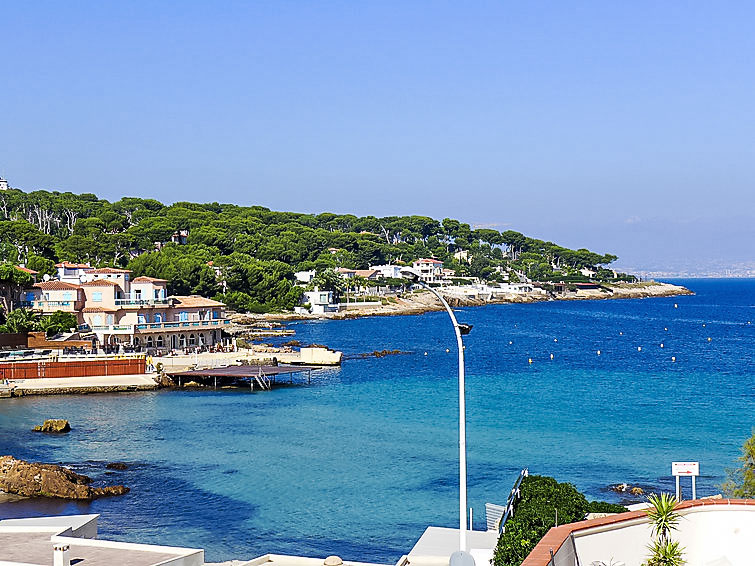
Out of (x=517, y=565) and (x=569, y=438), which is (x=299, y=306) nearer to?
(x=569, y=438)

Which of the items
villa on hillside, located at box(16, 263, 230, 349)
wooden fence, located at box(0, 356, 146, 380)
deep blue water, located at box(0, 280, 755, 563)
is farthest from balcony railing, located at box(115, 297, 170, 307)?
deep blue water, located at box(0, 280, 755, 563)

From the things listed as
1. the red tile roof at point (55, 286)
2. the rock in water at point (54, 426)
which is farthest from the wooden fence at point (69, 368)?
the red tile roof at point (55, 286)

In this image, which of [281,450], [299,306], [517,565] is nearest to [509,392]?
[281,450]

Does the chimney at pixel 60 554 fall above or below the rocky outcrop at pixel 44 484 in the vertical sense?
above

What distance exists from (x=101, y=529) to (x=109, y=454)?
1185 cm

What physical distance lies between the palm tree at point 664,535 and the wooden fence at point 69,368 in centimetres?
4971

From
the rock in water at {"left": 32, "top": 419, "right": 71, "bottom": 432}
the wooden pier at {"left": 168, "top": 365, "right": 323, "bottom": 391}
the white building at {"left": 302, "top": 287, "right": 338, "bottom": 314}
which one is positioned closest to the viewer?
the rock in water at {"left": 32, "top": 419, "right": 71, "bottom": 432}

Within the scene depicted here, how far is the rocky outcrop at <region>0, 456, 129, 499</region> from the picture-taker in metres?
28.7

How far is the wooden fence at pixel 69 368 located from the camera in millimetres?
55219

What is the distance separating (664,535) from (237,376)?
47.6 meters

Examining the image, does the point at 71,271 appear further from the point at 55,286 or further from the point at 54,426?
the point at 54,426

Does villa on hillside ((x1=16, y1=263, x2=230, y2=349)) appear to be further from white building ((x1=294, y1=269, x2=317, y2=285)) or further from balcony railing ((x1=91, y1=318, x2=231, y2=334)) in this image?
white building ((x1=294, y1=269, x2=317, y2=285))

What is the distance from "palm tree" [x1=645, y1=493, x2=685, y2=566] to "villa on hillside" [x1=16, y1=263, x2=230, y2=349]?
207 feet

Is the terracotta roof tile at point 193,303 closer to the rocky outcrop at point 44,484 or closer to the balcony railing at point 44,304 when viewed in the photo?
the balcony railing at point 44,304
